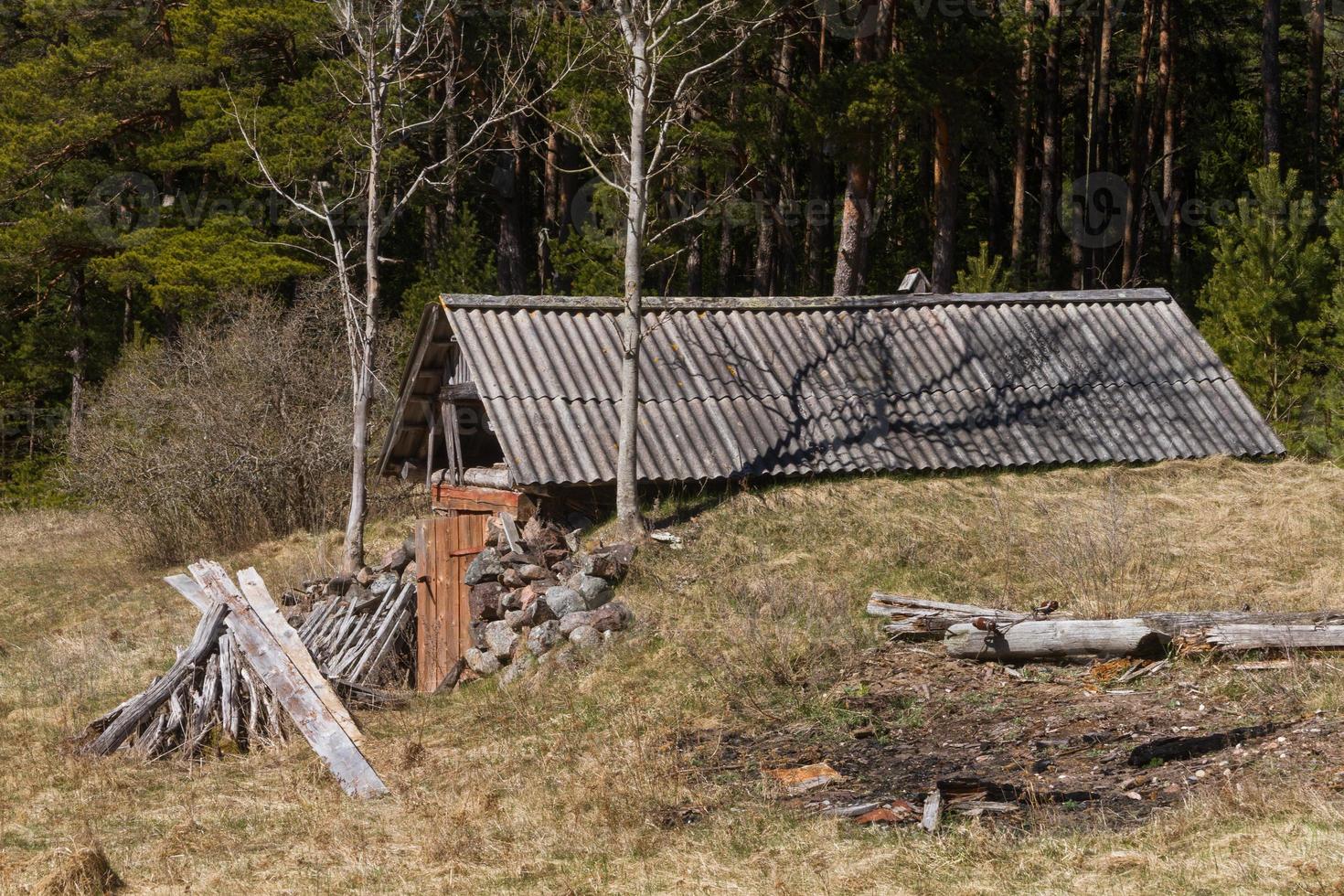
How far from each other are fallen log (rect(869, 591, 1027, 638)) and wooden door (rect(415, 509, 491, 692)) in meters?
4.73

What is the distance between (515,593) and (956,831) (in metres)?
6.73

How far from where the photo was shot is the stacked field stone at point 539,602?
11.6 m

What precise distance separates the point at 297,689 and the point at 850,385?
23.6 ft

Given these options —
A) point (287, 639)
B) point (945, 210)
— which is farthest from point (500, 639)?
point (945, 210)

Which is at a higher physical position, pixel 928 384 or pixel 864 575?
pixel 928 384

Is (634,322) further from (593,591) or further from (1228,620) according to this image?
(1228,620)

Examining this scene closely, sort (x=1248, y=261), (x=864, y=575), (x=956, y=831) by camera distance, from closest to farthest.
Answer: (x=956, y=831), (x=864, y=575), (x=1248, y=261)

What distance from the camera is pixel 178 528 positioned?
2169 cm

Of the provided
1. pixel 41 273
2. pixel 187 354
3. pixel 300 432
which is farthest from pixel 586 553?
pixel 41 273

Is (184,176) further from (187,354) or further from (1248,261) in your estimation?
(1248,261)

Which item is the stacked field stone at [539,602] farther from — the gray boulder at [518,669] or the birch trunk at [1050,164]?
the birch trunk at [1050,164]

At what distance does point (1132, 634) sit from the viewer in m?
9.07

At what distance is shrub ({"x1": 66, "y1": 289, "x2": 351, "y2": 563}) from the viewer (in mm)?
21641

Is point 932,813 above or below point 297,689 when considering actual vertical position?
above
